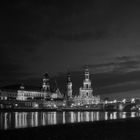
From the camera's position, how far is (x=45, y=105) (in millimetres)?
198250

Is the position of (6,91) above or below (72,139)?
above

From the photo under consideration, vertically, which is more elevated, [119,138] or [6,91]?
[6,91]

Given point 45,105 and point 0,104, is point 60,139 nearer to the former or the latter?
point 0,104

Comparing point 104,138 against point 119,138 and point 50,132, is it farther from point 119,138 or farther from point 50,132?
point 50,132

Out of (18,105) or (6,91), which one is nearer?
(18,105)

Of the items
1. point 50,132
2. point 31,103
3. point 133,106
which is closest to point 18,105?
point 31,103

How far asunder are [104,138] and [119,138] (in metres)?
1.70

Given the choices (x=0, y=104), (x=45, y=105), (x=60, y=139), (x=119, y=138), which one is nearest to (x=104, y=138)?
(x=119, y=138)

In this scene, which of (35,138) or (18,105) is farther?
(18,105)

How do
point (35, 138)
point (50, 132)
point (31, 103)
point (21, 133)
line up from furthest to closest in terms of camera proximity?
point (31, 103) → point (50, 132) → point (21, 133) → point (35, 138)

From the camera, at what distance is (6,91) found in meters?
198

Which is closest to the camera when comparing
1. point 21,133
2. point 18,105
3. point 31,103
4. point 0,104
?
point 21,133

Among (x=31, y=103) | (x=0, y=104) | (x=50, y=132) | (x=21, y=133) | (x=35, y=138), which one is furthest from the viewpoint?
(x=31, y=103)

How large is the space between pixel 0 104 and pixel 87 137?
126656 mm
